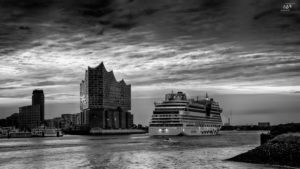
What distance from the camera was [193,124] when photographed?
14850 centimetres

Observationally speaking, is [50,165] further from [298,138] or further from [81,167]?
[298,138]

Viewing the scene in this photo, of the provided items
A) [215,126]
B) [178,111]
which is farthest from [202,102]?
[178,111]

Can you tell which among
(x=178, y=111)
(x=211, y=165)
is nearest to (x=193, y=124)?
(x=178, y=111)

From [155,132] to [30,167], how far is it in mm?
90673

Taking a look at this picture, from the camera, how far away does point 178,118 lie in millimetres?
140250

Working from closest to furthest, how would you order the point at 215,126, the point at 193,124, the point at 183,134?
1. the point at 183,134
2. the point at 193,124
3. the point at 215,126

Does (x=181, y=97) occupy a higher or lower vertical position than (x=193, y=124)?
higher

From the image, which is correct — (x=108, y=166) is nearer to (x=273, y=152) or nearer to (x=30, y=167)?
(x=30, y=167)

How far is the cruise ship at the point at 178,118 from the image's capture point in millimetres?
138125

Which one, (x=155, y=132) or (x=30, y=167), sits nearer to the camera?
(x=30, y=167)

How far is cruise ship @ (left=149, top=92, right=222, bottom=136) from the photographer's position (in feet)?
453

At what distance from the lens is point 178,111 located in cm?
14188

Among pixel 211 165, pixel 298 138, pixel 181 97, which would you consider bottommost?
pixel 211 165

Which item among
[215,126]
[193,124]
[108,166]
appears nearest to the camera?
[108,166]
